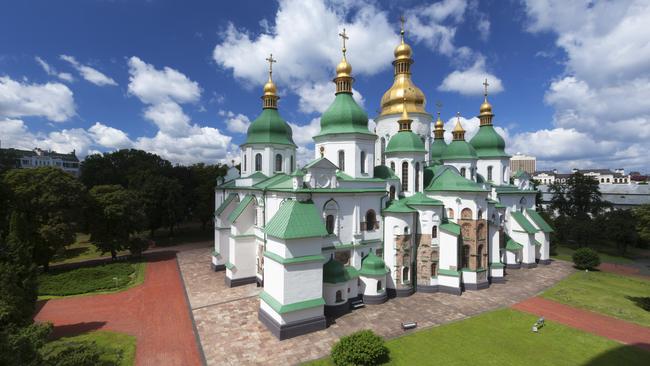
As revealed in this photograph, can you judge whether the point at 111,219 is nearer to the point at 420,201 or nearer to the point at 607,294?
the point at 420,201

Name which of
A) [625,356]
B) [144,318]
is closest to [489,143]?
[625,356]

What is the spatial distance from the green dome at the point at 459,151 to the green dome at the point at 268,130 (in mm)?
15106

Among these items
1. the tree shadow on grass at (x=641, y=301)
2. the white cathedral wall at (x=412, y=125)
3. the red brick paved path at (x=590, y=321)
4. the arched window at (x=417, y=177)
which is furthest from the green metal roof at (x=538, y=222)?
the arched window at (x=417, y=177)

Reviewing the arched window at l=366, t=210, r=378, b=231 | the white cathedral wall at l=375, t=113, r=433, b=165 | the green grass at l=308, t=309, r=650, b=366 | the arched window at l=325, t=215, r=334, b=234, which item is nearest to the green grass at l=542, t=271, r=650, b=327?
the green grass at l=308, t=309, r=650, b=366

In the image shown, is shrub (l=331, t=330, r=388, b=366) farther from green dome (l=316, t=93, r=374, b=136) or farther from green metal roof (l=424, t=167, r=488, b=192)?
green metal roof (l=424, t=167, r=488, b=192)

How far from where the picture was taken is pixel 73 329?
1639cm

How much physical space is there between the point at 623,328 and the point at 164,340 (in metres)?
25.7

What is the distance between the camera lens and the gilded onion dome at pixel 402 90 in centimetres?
2822

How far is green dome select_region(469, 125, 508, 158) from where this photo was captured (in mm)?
30641

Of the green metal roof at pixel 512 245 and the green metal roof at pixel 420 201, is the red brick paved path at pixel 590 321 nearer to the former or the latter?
the green metal roof at pixel 512 245

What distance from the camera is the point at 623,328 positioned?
55.7 ft

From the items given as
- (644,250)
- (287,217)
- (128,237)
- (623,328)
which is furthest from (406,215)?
(644,250)

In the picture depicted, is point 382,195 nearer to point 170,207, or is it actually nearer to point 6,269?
point 6,269

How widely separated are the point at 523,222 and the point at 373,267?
18922 millimetres
